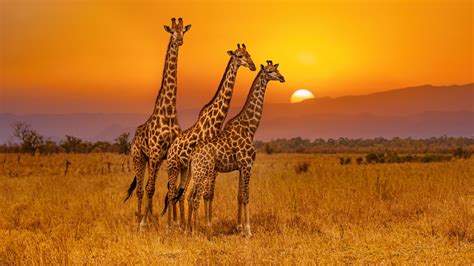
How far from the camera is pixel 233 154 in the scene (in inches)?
418

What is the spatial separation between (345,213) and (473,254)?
13.4 ft

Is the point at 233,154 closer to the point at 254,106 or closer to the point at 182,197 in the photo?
the point at 254,106

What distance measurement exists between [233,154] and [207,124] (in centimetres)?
96

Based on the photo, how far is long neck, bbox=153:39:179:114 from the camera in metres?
11.7

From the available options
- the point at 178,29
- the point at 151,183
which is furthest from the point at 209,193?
the point at 178,29

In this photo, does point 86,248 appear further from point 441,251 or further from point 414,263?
point 441,251

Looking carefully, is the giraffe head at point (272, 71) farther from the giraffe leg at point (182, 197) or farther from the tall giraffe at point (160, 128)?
the giraffe leg at point (182, 197)

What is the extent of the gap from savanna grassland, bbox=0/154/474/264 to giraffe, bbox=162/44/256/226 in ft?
4.00

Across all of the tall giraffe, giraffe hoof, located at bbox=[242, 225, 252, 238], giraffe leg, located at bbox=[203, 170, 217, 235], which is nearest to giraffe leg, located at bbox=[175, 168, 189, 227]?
the tall giraffe

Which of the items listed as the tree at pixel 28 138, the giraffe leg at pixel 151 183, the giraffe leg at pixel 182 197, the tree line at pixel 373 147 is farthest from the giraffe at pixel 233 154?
the tree line at pixel 373 147

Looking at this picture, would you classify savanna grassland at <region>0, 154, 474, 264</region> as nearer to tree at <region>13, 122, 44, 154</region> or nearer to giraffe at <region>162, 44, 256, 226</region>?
giraffe at <region>162, 44, 256, 226</region>

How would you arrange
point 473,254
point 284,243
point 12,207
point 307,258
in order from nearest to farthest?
point 307,258 < point 473,254 < point 284,243 < point 12,207

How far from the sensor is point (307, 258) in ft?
29.4

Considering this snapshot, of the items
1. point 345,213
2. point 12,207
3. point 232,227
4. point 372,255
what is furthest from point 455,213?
point 12,207
